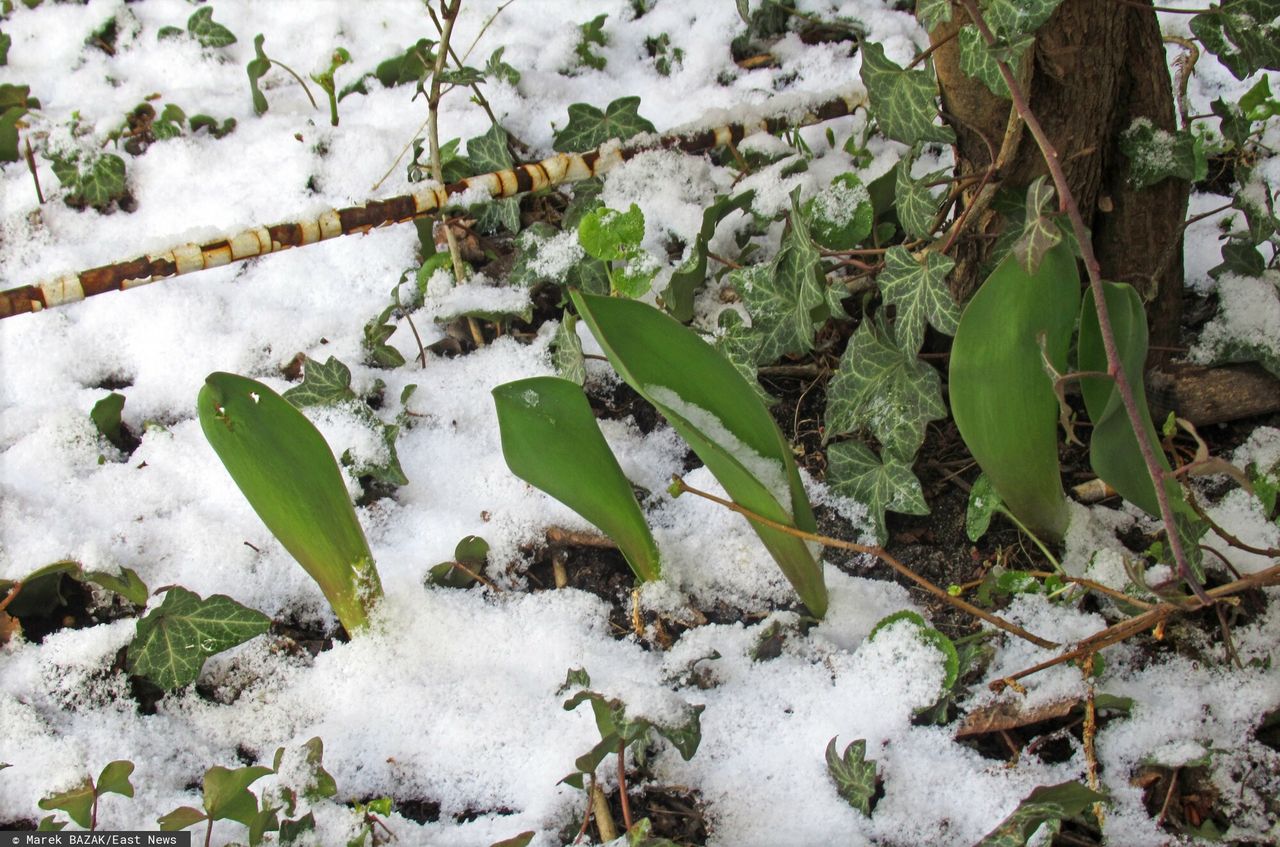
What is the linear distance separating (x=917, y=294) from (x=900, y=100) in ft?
0.66

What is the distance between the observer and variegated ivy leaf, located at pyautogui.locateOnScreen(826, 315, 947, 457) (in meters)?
1.07

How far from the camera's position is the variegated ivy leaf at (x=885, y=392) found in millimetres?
1067

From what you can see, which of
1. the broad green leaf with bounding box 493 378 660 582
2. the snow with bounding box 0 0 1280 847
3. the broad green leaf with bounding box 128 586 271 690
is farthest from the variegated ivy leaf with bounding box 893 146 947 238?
the broad green leaf with bounding box 128 586 271 690

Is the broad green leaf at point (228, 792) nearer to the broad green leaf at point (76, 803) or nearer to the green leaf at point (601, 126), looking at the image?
the broad green leaf at point (76, 803)

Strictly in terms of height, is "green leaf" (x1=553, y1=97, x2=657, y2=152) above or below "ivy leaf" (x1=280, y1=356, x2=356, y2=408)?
above

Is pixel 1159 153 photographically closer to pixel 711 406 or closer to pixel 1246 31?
pixel 1246 31

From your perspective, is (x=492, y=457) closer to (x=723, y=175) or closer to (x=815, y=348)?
(x=815, y=348)

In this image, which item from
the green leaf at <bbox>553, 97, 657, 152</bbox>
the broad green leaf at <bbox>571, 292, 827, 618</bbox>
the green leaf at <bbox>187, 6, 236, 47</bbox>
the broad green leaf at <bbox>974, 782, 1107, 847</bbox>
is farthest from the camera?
the green leaf at <bbox>187, 6, 236, 47</bbox>

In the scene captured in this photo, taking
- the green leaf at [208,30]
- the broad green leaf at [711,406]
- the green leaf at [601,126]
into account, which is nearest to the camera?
the broad green leaf at [711,406]

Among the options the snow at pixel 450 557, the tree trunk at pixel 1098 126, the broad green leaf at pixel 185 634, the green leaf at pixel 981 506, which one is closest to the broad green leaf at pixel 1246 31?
the tree trunk at pixel 1098 126

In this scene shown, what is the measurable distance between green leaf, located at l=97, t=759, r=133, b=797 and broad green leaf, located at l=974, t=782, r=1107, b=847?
2.30 feet

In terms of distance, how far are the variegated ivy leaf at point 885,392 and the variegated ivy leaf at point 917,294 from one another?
3cm

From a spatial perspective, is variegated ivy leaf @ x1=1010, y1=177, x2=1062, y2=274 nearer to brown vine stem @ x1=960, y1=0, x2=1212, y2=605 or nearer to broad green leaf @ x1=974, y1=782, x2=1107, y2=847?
brown vine stem @ x1=960, y1=0, x2=1212, y2=605

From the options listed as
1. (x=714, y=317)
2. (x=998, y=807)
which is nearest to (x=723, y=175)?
(x=714, y=317)
